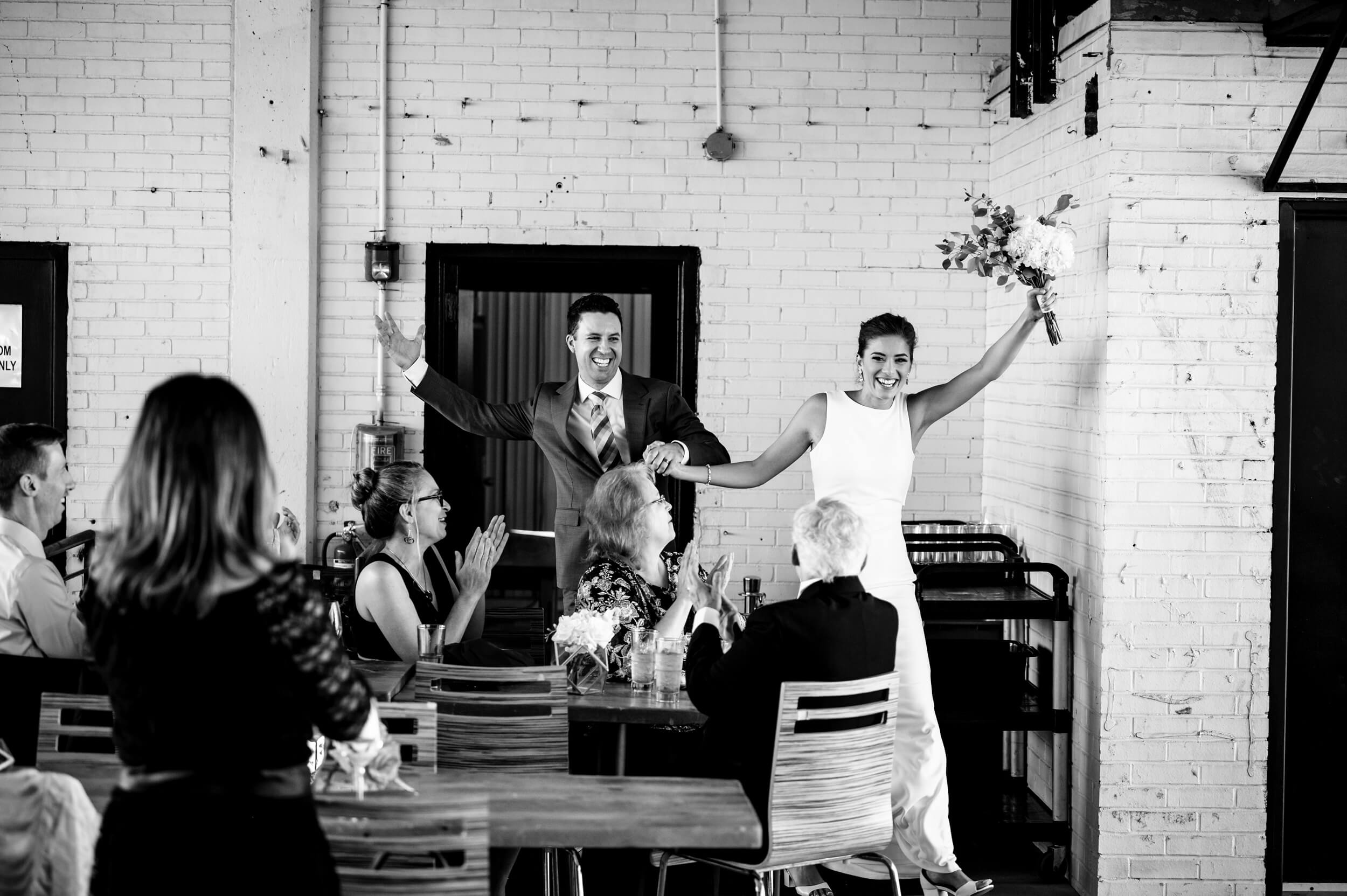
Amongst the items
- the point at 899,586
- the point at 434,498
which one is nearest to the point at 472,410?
the point at 434,498

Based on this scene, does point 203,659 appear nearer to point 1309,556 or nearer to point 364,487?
point 364,487

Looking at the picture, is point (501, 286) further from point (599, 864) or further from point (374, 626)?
point (599, 864)

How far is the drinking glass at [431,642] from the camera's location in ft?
12.4

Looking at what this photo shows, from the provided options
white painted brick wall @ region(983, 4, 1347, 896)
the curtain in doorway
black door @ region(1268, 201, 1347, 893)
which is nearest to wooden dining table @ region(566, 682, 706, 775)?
white painted brick wall @ region(983, 4, 1347, 896)

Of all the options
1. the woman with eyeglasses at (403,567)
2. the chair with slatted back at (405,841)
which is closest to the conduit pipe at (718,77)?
the woman with eyeglasses at (403,567)

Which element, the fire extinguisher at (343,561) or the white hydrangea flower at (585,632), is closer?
the white hydrangea flower at (585,632)

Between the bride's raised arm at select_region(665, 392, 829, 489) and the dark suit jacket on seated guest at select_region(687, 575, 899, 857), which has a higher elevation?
the bride's raised arm at select_region(665, 392, 829, 489)

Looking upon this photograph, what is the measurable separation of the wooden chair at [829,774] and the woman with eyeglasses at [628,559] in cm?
80

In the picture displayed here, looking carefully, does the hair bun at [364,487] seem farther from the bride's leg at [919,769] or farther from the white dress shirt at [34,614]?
the bride's leg at [919,769]

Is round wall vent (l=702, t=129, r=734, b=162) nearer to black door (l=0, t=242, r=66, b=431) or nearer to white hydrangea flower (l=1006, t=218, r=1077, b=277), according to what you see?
white hydrangea flower (l=1006, t=218, r=1077, b=277)

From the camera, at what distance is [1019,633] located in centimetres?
523

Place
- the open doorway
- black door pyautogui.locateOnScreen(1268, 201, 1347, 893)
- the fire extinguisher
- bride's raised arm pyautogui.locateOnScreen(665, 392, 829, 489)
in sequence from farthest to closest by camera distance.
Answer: the open doorway → the fire extinguisher → bride's raised arm pyautogui.locateOnScreen(665, 392, 829, 489) → black door pyautogui.locateOnScreen(1268, 201, 1347, 893)

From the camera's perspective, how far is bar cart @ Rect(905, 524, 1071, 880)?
4586 mm

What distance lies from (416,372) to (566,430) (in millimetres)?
659
